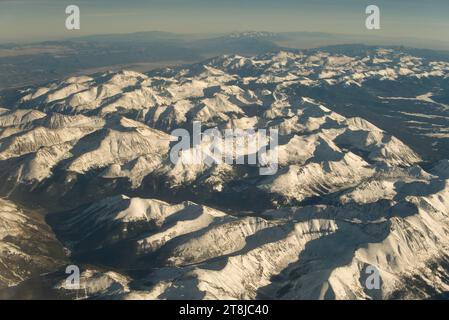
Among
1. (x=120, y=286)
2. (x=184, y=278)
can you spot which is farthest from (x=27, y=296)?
(x=184, y=278)

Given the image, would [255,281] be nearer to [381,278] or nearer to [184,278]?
[184,278]

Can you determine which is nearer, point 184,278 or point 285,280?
point 184,278
